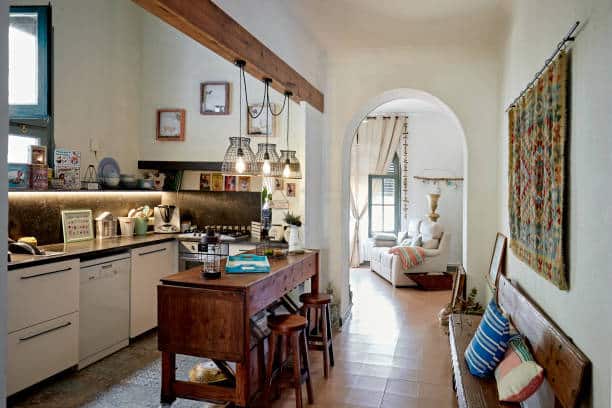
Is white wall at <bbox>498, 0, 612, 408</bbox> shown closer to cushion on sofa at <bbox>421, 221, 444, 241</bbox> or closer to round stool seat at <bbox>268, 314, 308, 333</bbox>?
round stool seat at <bbox>268, 314, 308, 333</bbox>

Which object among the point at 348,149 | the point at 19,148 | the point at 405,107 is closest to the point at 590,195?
the point at 348,149

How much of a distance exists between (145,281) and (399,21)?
3.50 meters

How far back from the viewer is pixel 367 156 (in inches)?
377

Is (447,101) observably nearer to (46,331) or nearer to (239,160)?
(239,160)

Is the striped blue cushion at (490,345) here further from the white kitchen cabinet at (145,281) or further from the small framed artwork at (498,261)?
the white kitchen cabinet at (145,281)

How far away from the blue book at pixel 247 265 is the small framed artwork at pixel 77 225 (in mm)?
2024

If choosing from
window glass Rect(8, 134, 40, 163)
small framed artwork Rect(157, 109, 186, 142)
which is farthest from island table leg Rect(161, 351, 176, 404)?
small framed artwork Rect(157, 109, 186, 142)

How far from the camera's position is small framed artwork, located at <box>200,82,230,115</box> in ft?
18.5

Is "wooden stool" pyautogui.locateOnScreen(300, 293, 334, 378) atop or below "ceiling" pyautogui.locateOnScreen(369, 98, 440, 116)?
below

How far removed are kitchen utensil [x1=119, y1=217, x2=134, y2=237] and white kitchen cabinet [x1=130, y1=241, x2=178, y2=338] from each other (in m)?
0.48

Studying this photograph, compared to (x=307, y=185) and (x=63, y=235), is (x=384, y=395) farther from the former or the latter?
(x=63, y=235)

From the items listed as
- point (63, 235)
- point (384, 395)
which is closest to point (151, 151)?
point (63, 235)

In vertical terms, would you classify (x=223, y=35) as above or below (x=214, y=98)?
below

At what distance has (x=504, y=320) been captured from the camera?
2.66 m
